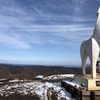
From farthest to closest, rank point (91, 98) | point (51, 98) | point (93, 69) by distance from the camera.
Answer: point (93, 69), point (51, 98), point (91, 98)

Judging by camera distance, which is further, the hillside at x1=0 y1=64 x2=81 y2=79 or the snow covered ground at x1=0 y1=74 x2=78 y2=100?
the hillside at x1=0 y1=64 x2=81 y2=79

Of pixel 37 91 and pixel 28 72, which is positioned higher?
pixel 28 72

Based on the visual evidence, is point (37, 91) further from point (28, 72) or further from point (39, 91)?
point (28, 72)

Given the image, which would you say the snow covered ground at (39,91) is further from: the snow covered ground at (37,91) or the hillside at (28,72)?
the hillside at (28,72)

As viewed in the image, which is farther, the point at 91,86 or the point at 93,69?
the point at 93,69

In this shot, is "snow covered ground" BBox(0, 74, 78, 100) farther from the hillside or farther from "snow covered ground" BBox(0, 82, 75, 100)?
the hillside

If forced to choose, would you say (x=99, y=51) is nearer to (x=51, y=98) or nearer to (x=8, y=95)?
(x=51, y=98)

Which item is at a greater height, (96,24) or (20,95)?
(96,24)

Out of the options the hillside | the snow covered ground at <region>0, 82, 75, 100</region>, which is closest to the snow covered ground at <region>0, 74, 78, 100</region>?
the snow covered ground at <region>0, 82, 75, 100</region>

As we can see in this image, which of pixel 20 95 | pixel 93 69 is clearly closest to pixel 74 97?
pixel 93 69

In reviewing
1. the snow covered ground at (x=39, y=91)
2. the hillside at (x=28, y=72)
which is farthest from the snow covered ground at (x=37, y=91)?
the hillside at (x=28, y=72)

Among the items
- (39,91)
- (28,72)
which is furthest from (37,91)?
(28,72)

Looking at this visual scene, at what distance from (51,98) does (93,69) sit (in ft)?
13.8

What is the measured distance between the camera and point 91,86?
1275cm
